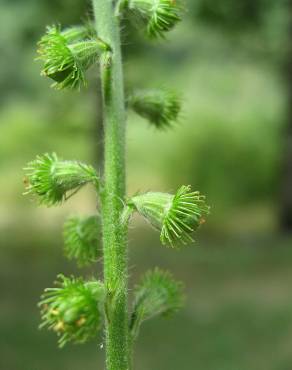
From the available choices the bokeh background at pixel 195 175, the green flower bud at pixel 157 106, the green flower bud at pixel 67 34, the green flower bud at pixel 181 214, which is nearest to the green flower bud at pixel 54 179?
the green flower bud at pixel 181 214

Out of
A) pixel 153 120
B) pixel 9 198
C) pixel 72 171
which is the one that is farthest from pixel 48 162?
pixel 9 198

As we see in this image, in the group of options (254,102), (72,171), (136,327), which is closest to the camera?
(136,327)

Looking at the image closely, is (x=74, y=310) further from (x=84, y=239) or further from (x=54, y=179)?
(x=84, y=239)

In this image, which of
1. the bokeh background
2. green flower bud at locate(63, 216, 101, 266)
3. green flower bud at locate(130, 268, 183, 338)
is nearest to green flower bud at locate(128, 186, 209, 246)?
green flower bud at locate(130, 268, 183, 338)

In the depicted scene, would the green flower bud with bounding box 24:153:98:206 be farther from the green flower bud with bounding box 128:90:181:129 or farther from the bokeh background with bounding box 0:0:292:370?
the bokeh background with bounding box 0:0:292:370

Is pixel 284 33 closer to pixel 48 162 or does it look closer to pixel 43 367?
pixel 43 367

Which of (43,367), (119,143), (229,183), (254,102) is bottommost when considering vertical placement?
(119,143)

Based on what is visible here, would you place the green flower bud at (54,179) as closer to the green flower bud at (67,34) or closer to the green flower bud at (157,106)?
the green flower bud at (67,34)

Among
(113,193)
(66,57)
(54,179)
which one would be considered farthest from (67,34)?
(113,193)
